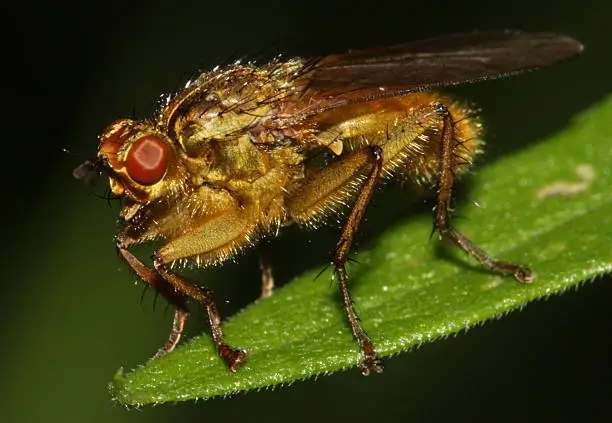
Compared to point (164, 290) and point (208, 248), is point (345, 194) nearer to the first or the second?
point (208, 248)

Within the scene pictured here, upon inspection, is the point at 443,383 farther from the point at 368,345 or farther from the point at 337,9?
the point at 337,9

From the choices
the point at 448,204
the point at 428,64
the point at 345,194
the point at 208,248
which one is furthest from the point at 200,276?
the point at 428,64

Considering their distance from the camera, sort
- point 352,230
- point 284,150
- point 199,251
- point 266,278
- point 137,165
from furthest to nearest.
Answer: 1. point 266,278
2. point 284,150
3. point 199,251
4. point 352,230
5. point 137,165

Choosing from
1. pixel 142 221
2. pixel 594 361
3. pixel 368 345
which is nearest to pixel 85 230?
pixel 142 221

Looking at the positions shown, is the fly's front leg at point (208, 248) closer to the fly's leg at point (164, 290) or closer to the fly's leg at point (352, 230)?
the fly's leg at point (164, 290)

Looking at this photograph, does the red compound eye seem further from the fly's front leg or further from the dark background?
the dark background

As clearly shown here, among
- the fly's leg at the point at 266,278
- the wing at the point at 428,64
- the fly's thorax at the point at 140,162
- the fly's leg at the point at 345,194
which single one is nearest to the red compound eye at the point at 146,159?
the fly's thorax at the point at 140,162

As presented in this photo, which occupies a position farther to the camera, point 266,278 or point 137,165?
point 266,278
